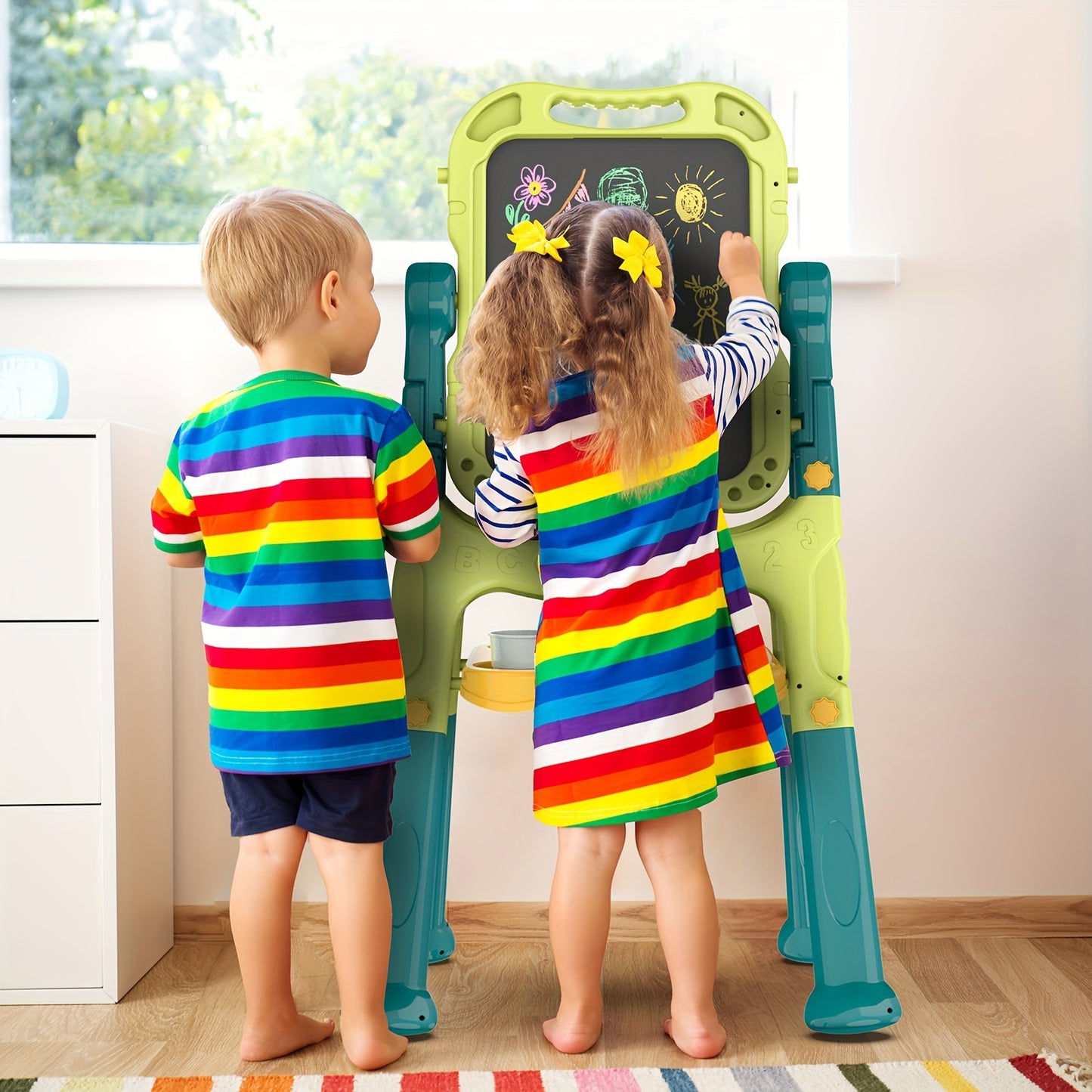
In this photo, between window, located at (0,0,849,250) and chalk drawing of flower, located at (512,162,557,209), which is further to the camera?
window, located at (0,0,849,250)

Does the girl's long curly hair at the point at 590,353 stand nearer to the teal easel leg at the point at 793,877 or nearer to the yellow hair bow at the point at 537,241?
the yellow hair bow at the point at 537,241

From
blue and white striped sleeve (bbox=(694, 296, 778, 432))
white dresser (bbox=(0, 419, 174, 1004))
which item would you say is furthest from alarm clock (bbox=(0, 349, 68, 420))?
blue and white striped sleeve (bbox=(694, 296, 778, 432))

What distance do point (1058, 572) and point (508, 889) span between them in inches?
39.7

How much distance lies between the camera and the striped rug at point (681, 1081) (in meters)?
1.10

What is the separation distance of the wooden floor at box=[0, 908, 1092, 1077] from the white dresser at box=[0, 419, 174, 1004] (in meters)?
0.08

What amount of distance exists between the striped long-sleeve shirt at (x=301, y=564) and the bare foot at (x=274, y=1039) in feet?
1.03

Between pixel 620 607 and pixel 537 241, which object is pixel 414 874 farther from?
pixel 537 241

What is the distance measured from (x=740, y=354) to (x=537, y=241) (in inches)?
10.5

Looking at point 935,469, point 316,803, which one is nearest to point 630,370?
point 316,803

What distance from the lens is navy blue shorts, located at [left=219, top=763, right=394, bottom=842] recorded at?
3.82 ft

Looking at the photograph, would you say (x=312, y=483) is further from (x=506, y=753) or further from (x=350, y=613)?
(x=506, y=753)

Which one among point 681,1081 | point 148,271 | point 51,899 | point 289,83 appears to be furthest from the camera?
point 289,83

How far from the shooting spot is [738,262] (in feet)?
4.23

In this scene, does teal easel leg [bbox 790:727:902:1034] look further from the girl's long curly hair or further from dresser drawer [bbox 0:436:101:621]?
dresser drawer [bbox 0:436:101:621]
